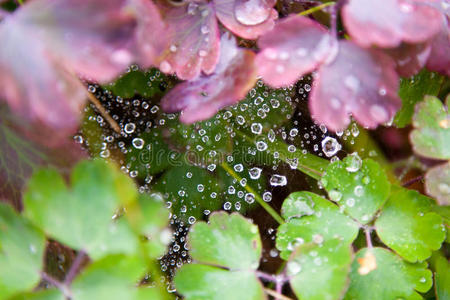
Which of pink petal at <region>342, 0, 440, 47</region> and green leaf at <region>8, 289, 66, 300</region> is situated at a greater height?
pink petal at <region>342, 0, 440, 47</region>

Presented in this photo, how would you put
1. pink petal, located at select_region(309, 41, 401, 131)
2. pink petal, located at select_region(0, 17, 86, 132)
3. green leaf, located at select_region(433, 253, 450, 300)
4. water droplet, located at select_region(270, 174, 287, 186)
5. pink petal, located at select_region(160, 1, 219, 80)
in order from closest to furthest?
1. pink petal, located at select_region(0, 17, 86, 132)
2. pink petal, located at select_region(309, 41, 401, 131)
3. pink petal, located at select_region(160, 1, 219, 80)
4. green leaf, located at select_region(433, 253, 450, 300)
5. water droplet, located at select_region(270, 174, 287, 186)

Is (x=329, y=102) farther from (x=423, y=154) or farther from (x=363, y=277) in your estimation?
(x=363, y=277)

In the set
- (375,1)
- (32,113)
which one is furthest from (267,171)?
(32,113)

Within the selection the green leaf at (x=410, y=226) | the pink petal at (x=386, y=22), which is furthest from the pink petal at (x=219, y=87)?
the green leaf at (x=410, y=226)

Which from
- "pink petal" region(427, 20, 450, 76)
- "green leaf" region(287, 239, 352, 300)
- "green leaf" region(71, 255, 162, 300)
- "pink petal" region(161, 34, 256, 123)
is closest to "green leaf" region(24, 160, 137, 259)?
"green leaf" region(71, 255, 162, 300)

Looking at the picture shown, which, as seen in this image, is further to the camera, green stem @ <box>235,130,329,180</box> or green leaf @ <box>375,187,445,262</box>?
green stem @ <box>235,130,329,180</box>

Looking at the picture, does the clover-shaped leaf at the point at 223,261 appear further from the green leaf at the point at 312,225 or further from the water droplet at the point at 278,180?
the water droplet at the point at 278,180

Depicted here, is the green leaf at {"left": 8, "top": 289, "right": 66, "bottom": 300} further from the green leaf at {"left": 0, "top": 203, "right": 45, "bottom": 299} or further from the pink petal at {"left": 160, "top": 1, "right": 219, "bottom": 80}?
the pink petal at {"left": 160, "top": 1, "right": 219, "bottom": 80}
